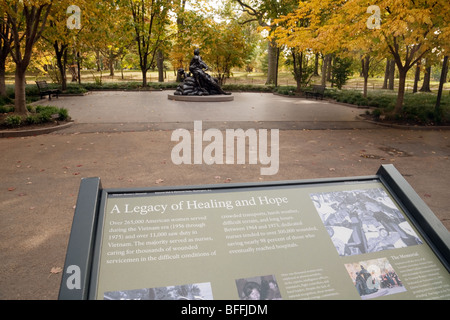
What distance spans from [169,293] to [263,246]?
0.56 metres

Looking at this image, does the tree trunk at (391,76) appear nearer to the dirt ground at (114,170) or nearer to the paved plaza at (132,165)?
the paved plaza at (132,165)

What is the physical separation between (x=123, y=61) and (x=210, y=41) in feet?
96.0

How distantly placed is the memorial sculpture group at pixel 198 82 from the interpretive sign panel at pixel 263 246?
63.5 feet

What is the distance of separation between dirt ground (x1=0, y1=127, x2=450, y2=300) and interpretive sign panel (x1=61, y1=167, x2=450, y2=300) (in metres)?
1.98

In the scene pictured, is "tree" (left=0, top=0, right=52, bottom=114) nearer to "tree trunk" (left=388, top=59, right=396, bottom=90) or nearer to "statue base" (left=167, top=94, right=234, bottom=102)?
"statue base" (left=167, top=94, right=234, bottom=102)

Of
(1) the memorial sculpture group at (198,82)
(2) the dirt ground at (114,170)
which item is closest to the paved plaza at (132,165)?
(2) the dirt ground at (114,170)

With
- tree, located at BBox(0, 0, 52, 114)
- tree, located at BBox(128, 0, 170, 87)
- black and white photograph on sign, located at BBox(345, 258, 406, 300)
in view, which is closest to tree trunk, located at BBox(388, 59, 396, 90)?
tree, located at BBox(128, 0, 170, 87)

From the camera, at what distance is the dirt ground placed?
12.3 feet

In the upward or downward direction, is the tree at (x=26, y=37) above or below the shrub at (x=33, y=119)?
above

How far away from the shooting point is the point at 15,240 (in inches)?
159

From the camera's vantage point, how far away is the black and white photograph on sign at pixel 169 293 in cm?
157

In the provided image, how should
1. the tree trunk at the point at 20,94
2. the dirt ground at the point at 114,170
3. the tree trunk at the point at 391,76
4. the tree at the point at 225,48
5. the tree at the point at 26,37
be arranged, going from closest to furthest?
the dirt ground at the point at 114,170 → the tree at the point at 26,37 → the tree trunk at the point at 20,94 → the tree at the point at 225,48 → the tree trunk at the point at 391,76

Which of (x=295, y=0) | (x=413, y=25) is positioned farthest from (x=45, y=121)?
(x=295, y=0)

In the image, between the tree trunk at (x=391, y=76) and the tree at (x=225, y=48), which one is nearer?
the tree at (x=225, y=48)
